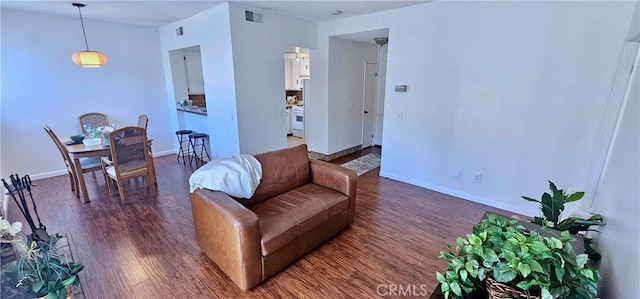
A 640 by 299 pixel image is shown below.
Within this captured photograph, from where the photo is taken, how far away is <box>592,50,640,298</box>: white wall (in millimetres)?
1020

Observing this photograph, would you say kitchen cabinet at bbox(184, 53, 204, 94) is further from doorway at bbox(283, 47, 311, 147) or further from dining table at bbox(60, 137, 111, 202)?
dining table at bbox(60, 137, 111, 202)

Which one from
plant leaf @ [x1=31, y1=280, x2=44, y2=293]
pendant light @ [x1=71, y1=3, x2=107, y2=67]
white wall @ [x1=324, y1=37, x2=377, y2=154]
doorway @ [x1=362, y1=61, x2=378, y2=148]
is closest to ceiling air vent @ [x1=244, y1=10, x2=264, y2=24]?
white wall @ [x1=324, y1=37, x2=377, y2=154]

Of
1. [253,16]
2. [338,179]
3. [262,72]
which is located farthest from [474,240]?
[253,16]

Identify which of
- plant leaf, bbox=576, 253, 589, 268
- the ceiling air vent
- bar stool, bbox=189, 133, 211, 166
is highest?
the ceiling air vent

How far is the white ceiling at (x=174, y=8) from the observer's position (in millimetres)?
3582

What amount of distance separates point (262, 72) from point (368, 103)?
282 cm

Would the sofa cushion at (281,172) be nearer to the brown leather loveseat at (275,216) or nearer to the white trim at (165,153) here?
the brown leather loveseat at (275,216)

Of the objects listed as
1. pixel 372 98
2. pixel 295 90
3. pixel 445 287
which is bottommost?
pixel 445 287

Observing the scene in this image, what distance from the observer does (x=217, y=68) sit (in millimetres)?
4094

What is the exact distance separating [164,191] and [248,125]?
59.7 inches

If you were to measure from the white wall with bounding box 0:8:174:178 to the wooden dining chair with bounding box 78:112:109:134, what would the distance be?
0.27 meters

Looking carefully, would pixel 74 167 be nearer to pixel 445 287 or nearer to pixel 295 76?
pixel 445 287

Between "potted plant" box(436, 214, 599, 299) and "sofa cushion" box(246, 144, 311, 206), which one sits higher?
"potted plant" box(436, 214, 599, 299)

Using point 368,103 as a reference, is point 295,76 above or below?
above
